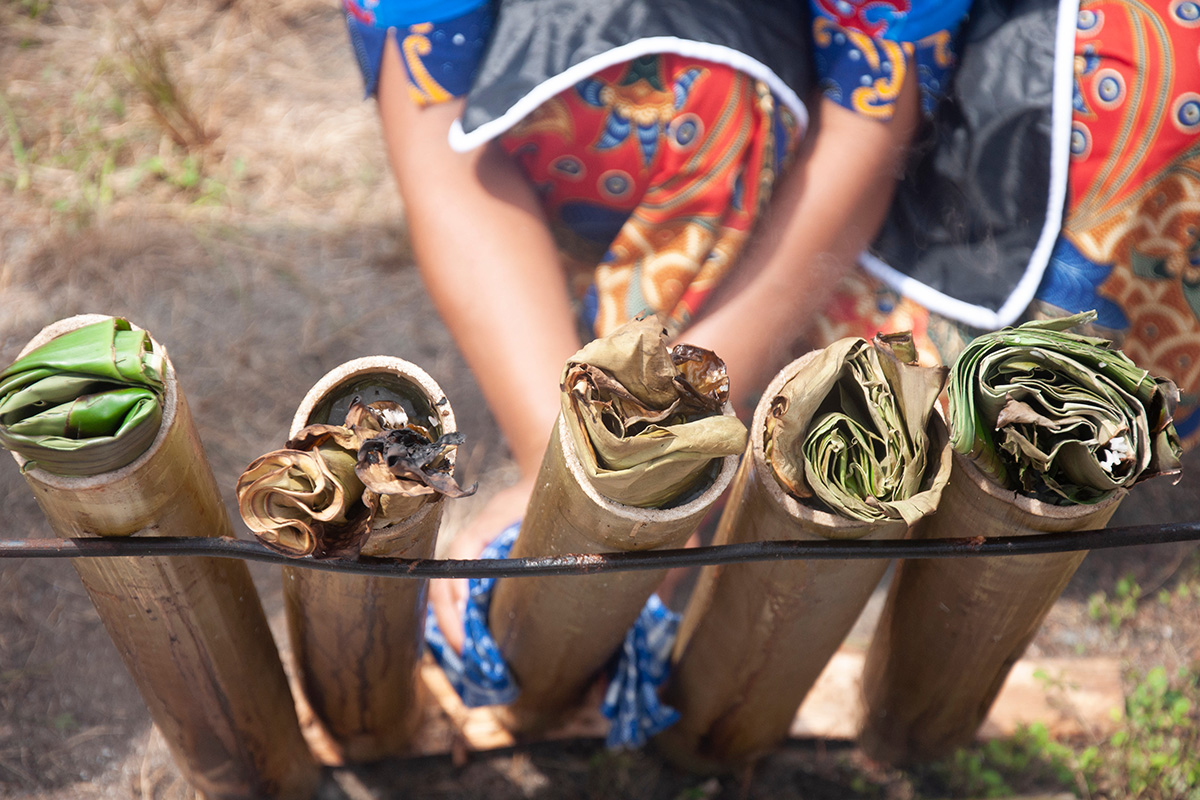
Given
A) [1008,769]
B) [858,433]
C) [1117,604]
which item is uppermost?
[858,433]

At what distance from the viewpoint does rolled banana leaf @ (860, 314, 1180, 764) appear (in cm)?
85

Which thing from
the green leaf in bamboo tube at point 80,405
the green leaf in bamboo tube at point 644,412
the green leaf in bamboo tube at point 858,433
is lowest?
the green leaf in bamboo tube at point 858,433

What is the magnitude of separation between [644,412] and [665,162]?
29.3 inches

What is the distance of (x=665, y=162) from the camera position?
→ 1461 mm

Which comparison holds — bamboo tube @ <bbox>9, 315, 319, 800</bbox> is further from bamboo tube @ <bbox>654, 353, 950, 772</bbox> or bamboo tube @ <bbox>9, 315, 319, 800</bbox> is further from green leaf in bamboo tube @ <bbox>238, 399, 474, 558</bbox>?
bamboo tube @ <bbox>654, 353, 950, 772</bbox>

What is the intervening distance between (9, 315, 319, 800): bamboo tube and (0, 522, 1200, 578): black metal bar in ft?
0.11

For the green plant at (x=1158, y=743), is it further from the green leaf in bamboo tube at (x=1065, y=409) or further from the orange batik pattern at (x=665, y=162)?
the orange batik pattern at (x=665, y=162)

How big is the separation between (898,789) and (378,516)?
1193mm

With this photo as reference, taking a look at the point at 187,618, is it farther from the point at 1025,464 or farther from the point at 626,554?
the point at 1025,464

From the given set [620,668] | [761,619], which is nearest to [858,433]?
[761,619]

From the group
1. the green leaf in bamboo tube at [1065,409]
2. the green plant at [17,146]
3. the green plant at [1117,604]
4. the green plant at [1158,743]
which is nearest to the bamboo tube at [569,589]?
the green leaf in bamboo tube at [1065,409]

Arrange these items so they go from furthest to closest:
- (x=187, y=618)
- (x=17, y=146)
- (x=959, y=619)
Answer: (x=17, y=146)
(x=959, y=619)
(x=187, y=618)

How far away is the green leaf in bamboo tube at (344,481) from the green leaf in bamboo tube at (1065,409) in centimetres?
51

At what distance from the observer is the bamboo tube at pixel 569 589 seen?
89 centimetres
